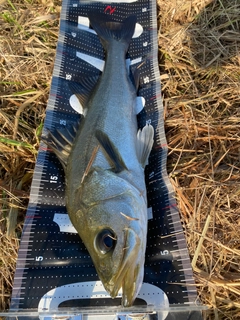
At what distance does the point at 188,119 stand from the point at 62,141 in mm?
1168

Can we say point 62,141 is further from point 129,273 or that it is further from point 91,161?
point 129,273

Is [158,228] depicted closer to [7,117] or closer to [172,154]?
[172,154]

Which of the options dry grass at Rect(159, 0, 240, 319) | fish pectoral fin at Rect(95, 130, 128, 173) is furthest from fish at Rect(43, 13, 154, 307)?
dry grass at Rect(159, 0, 240, 319)

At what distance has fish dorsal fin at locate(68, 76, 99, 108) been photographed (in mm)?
3105

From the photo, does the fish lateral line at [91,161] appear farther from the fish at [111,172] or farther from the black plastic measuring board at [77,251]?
the black plastic measuring board at [77,251]

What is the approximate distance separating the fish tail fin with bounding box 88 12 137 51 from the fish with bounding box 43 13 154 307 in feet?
0.04

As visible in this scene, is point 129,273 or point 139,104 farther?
point 139,104

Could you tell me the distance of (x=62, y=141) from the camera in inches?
112

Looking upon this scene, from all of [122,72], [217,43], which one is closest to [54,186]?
[122,72]

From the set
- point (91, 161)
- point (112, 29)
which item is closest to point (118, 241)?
point (91, 161)

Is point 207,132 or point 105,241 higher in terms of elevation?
point 207,132

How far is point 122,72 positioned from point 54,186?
48.8 inches

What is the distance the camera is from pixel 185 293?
2.35 meters

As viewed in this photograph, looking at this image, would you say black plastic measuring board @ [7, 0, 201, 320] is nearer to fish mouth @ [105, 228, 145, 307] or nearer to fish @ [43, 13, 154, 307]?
fish @ [43, 13, 154, 307]
